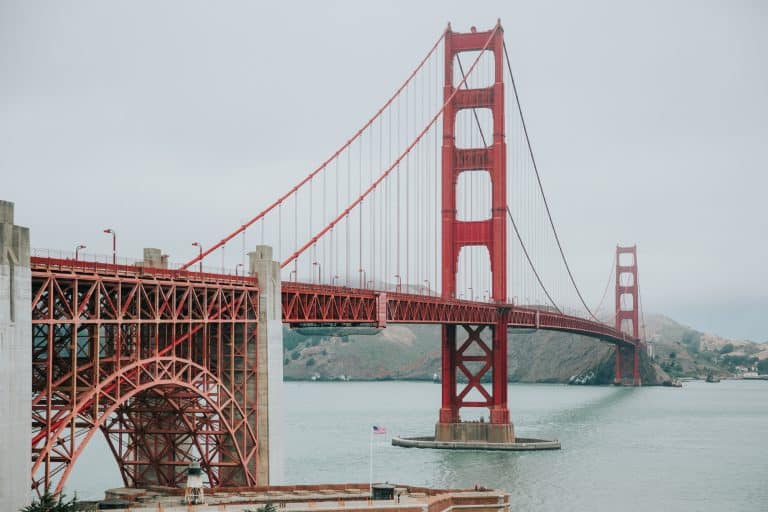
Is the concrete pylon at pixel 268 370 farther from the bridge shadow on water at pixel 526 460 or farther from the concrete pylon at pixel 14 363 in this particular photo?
the concrete pylon at pixel 14 363

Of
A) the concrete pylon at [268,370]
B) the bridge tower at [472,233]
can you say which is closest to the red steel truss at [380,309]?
the bridge tower at [472,233]

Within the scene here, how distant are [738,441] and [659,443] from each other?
895cm

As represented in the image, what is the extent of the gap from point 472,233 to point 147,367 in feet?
169

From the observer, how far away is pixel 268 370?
188ft

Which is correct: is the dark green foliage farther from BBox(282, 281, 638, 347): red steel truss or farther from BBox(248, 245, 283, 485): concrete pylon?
BBox(282, 281, 638, 347): red steel truss

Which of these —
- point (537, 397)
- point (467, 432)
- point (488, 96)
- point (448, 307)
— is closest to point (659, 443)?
point (467, 432)

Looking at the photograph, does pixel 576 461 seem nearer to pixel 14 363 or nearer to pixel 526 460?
pixel 526 460

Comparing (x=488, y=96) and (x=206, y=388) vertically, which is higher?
(x=488, y=96)

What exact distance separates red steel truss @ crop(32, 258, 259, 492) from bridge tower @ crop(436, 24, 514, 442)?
3776cm

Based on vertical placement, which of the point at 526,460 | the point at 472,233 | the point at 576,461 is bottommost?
the point at 576,461

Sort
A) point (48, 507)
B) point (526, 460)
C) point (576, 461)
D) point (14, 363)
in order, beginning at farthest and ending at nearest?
point (576, 461)
point (526, 460)
point (14, 363)
point (48, 507)

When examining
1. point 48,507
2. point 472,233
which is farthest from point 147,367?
point 472,233

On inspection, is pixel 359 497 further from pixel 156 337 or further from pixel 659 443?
pixel 659 443

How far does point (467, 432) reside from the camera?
9419 centimetres
